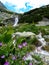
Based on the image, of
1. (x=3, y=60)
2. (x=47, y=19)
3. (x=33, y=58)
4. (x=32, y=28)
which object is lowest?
(x=47, y=19)

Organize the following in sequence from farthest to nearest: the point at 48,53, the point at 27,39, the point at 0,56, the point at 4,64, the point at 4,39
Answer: the point at 27,39 < the point at 48,53 < the point at 4,39 < the point at 0,56 < the point at 4,64

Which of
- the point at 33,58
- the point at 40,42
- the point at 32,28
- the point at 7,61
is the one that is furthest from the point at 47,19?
the point at 7,61

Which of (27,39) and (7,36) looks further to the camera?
(27,39)

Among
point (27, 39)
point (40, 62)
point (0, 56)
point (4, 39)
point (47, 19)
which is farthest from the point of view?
point (47, 19)

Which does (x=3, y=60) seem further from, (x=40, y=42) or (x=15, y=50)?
(x=40, y=42)

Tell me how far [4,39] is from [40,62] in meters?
1.40

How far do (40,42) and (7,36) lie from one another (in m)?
3.58

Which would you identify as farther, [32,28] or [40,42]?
[32,28]

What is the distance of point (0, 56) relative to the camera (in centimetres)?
736

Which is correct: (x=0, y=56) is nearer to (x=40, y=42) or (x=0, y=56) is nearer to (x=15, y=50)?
(x=15, y=50)

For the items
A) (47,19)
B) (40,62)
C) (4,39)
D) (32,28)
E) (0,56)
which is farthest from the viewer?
(47,19)

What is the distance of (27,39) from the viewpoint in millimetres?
11156

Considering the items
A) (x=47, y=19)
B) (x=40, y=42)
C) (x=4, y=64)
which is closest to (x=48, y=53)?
(x=40, y=42)

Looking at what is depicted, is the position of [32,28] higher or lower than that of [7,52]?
lower
